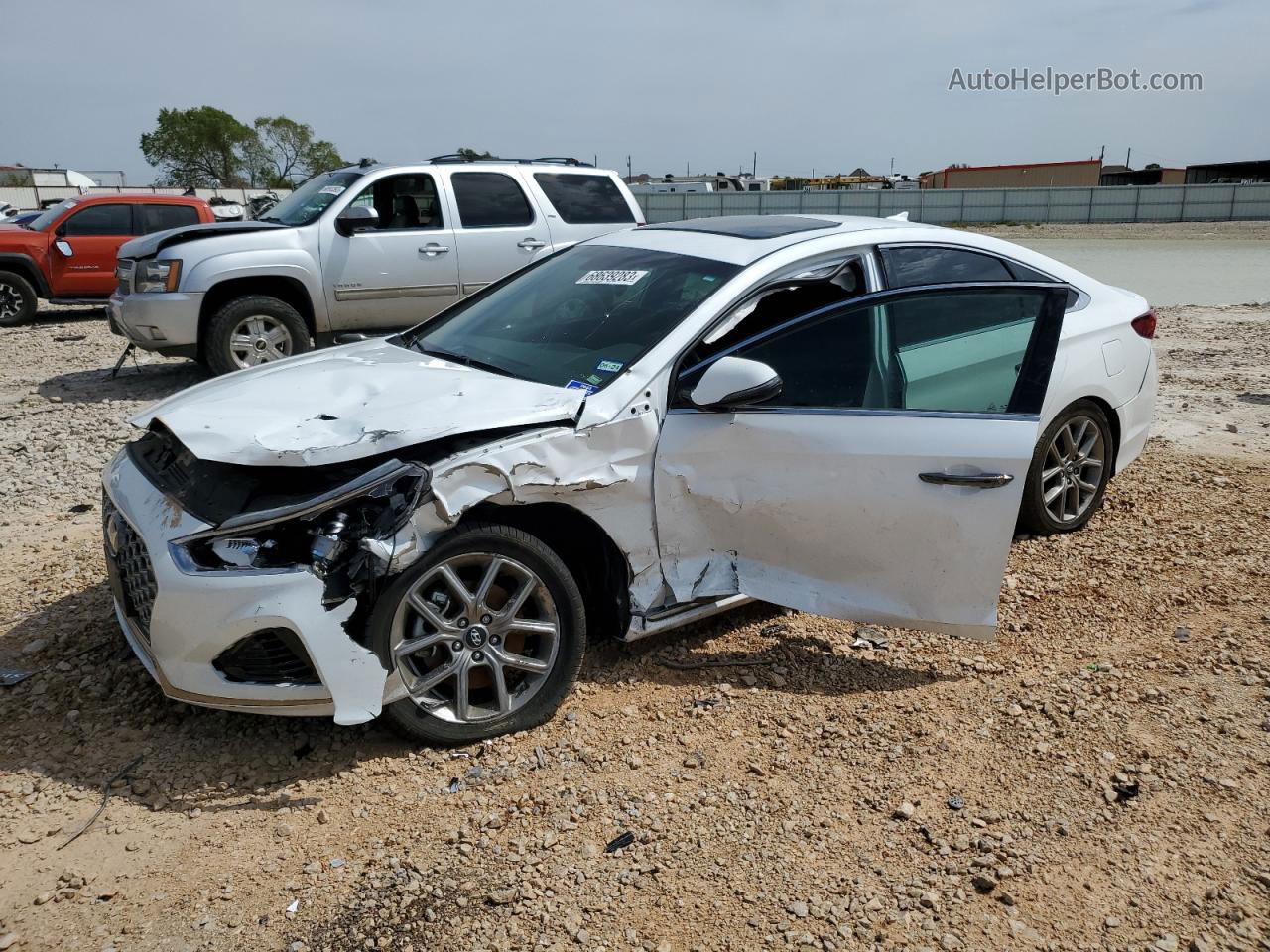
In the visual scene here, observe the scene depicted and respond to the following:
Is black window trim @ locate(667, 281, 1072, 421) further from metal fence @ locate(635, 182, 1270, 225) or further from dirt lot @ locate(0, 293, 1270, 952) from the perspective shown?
metal fence @ locate(635, 182, 1270, 225)

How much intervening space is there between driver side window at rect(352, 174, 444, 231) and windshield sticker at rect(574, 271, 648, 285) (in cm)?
549

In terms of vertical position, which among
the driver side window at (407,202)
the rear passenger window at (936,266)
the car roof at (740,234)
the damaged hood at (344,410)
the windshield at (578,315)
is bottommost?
the damaged hood at (344,410)

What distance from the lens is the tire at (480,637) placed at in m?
3.16

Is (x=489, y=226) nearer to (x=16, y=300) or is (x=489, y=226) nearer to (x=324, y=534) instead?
(x=324, y=534)

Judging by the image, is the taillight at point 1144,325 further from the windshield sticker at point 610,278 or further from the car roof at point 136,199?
the car roof at point 136,199

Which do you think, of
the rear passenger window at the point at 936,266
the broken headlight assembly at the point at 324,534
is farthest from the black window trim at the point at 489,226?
the broken headlight assembly at the point at 324,534

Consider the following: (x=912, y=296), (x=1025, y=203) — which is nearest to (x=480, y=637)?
(x=912, y=296)

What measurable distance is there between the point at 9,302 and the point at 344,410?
13308 millimetres

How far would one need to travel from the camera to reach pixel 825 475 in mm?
3633

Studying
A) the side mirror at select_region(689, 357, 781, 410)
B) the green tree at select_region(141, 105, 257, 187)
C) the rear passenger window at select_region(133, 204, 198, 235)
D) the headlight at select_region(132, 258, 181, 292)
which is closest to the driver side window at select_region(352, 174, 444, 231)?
the headlight at select_region(132, 258, 181, 292)

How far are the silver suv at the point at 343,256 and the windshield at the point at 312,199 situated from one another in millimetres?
21

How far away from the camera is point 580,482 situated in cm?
340

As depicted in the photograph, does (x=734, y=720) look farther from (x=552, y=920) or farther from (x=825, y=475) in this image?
(x=552, y=920)

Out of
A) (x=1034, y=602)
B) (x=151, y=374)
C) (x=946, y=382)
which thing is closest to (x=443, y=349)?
(x=946, y=382)
